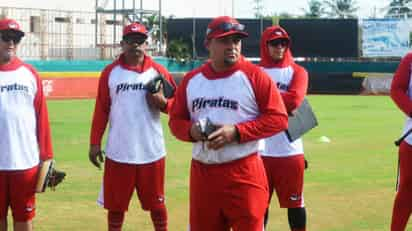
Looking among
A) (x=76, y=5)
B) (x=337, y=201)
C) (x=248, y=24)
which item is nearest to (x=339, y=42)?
(x=248, y=24)

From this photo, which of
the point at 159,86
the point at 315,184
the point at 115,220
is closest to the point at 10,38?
the point at 159,86

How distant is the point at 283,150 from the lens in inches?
329

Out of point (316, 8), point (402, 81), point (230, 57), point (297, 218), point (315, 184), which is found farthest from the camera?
point (316, 8)

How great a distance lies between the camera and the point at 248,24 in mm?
49875

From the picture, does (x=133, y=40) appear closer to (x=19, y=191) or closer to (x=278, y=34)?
(x=278, y=34)

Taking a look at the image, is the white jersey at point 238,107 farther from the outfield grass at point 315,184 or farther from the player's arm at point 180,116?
the outfield grass at point 315,184

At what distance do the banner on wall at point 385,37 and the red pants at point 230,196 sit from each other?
1730 inches

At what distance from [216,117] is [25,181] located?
2.28 m

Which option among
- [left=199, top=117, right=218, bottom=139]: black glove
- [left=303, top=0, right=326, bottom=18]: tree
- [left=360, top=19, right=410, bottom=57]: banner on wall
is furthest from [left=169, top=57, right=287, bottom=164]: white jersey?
[left=303, top=0, right=326, bottom=18]: tree

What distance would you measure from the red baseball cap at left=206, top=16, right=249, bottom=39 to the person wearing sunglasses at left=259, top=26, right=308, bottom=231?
2.29m

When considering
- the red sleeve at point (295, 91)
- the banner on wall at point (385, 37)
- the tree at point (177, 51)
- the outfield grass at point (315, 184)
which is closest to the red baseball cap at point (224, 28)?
the red sleeve at point (295, 91)

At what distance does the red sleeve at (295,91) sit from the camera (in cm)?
792

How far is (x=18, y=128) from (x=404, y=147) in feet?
11.9

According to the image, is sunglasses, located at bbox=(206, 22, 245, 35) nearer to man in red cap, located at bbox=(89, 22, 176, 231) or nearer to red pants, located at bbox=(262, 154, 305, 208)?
man in red cap, located at bbox=(89, 22, 176, 231)
